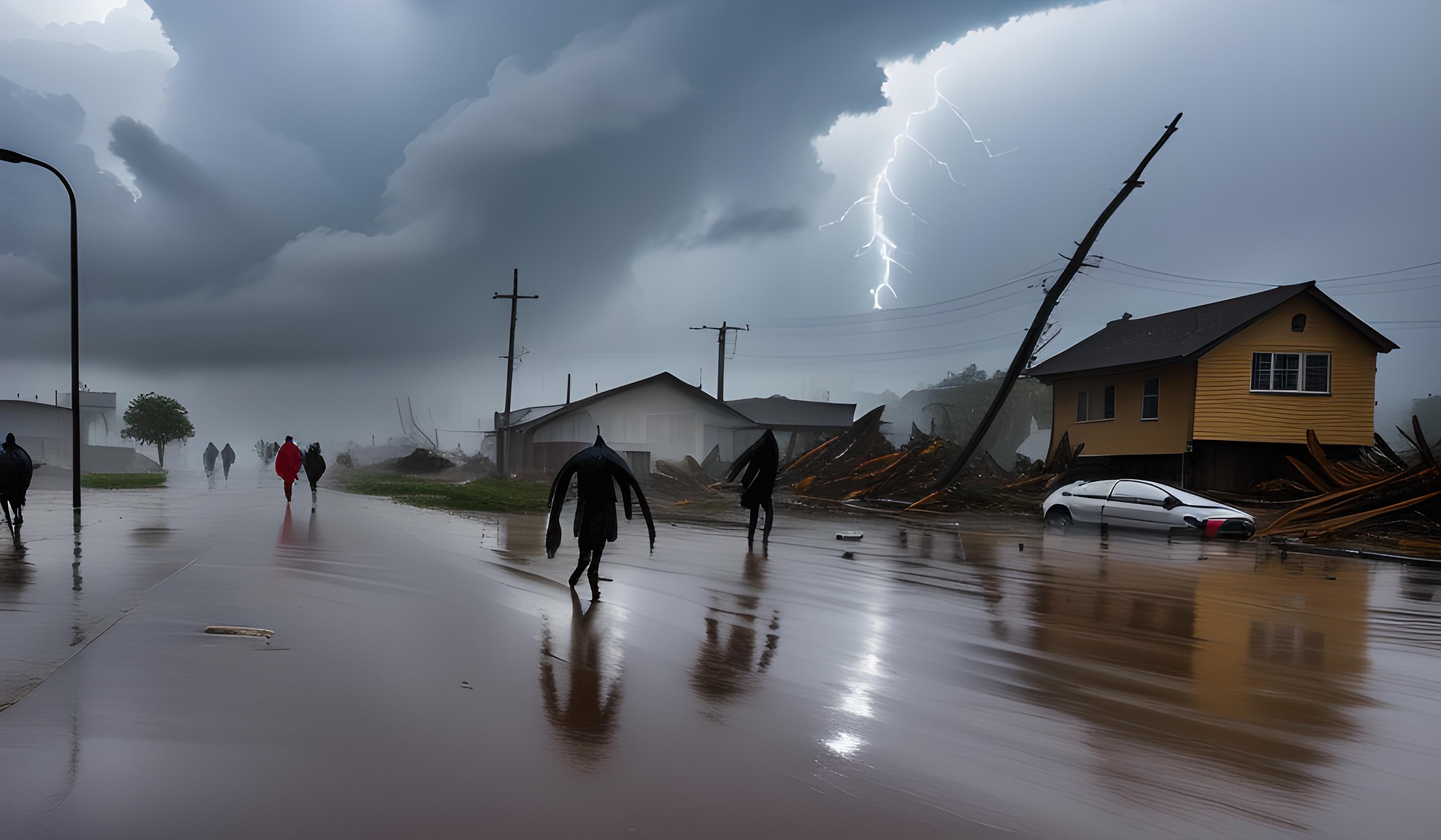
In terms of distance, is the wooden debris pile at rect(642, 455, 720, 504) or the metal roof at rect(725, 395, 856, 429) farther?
the metal roof at rect(725, 395, 856, 429)

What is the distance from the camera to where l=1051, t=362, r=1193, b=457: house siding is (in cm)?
3056

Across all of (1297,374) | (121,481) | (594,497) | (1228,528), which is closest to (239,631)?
(594,497)

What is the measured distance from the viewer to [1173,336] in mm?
32844

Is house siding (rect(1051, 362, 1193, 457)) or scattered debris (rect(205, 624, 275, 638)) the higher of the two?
house siding (rect(1051, 362, 1193, 457))

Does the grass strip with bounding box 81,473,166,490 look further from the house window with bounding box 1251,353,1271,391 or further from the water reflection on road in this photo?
the house window with bounding box 1251,353,1271,391

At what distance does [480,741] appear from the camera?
187 inches

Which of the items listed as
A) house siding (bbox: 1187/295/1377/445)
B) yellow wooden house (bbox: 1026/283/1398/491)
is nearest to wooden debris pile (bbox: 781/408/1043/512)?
yellow wooden house (bbox: 1026/283/1398/491)

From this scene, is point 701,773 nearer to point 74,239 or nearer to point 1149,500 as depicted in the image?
point 1149,500

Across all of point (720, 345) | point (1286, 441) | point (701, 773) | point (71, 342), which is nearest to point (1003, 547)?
point (701, 773)

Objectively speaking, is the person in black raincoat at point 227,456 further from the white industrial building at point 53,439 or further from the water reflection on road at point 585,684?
the water reflection on road at point 585,684

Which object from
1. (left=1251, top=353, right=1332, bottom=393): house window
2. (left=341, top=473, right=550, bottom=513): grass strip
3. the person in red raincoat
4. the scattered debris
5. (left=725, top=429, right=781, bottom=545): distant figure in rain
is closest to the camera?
the scattered debris

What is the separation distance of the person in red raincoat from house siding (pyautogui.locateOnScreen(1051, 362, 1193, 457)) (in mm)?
26666

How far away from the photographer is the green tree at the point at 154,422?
86188 mm

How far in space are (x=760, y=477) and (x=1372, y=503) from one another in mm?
16318
